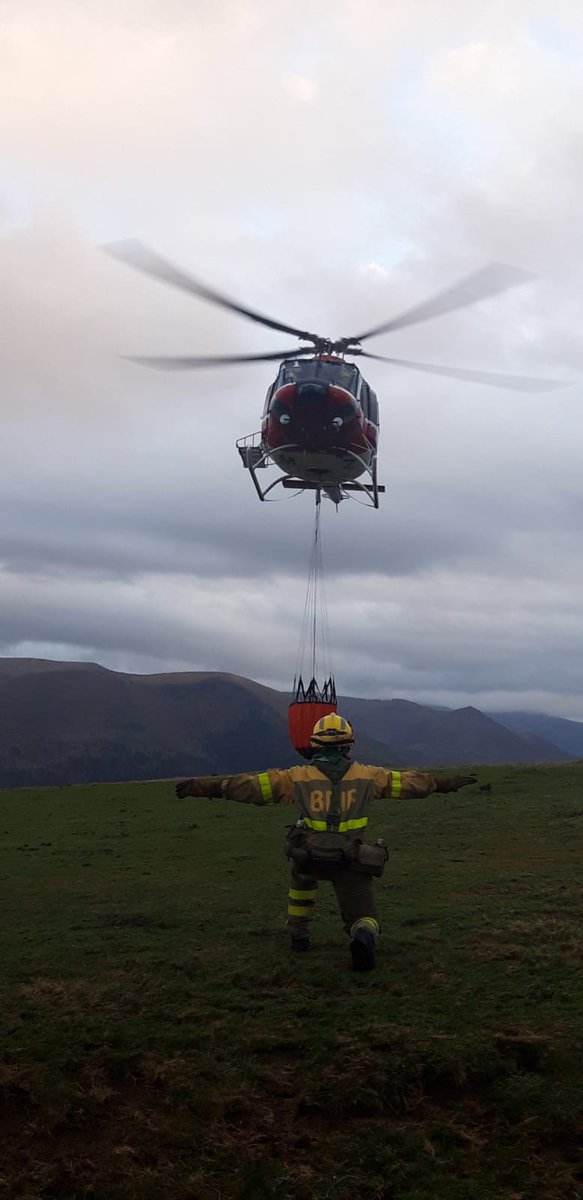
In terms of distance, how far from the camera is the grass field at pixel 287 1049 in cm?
621

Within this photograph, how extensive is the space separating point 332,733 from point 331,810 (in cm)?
92

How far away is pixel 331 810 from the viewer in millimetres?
10633

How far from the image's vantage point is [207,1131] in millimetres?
6629

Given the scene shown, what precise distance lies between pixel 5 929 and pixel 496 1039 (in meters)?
7.17

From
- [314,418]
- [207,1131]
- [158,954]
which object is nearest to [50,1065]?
[207,1131]

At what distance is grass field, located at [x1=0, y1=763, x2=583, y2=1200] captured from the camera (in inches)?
245

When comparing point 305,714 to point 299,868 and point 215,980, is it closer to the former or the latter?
point 299,868

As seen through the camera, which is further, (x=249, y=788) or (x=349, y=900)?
(x=249, y=788)

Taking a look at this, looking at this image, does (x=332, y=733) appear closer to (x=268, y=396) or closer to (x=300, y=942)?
(x=300, y=942)

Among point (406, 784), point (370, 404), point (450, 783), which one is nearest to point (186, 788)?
point (406, 784)

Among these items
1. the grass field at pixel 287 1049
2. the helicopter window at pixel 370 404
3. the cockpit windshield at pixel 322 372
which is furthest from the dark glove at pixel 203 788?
the helicopter window at pixel 370 404

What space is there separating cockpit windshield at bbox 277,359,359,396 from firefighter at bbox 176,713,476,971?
14.3 m

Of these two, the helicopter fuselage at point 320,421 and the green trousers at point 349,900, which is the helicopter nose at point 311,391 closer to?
the helicopter fuselage at point 320,421

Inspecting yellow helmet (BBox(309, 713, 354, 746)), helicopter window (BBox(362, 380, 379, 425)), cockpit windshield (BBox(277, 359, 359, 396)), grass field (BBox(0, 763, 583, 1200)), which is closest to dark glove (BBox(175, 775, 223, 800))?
yellow helmet (BBox(309, 713, 354, 746))
